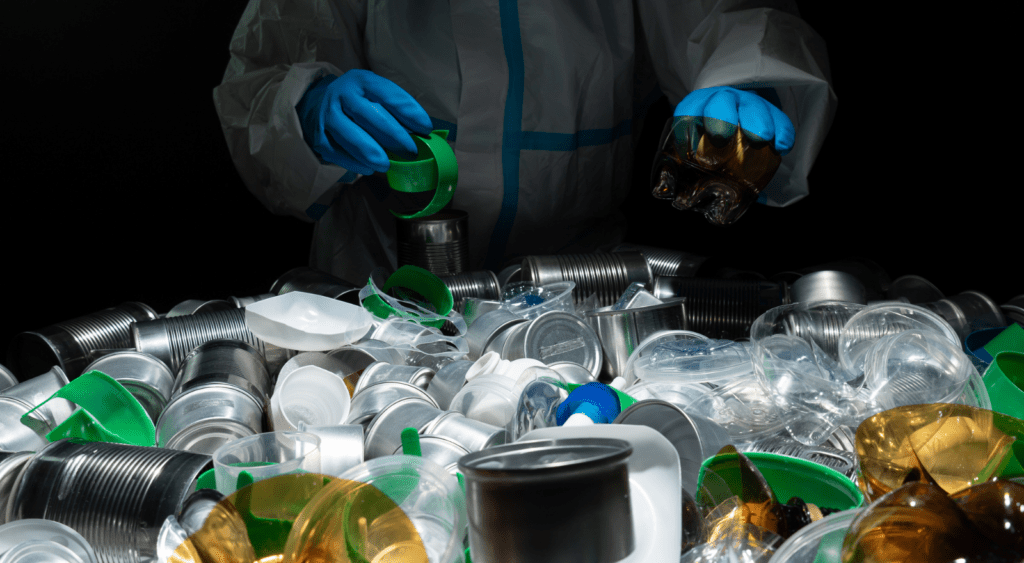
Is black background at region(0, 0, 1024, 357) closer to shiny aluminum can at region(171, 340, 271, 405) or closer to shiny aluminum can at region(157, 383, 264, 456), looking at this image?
shiny aluminum can at region(171, 340, 271, 405)

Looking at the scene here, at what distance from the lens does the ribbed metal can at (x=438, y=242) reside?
193 centimetres

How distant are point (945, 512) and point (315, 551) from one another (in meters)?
0.53

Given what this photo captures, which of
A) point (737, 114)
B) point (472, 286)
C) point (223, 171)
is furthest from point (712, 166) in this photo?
point (223, 171)

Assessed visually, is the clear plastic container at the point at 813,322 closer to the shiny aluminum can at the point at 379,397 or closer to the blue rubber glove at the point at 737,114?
the blue rubber glove at the point at 737,114

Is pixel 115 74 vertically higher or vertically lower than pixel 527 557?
higher

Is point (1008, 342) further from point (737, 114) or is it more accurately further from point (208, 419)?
point (208, 419)

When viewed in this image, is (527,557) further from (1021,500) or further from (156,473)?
(156,473)

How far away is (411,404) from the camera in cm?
102

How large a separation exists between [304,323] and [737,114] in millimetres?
1051

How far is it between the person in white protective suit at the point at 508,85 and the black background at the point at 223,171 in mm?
555

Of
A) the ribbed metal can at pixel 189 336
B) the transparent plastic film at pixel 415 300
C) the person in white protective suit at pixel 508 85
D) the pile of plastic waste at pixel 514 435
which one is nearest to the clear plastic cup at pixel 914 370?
the pile of plastic waste at pixel 514 435

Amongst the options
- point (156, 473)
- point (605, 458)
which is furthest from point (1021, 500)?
point (156, 473)

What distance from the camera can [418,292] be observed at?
1.64 metres

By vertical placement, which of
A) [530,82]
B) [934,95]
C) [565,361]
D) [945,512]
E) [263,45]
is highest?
[263,45]
